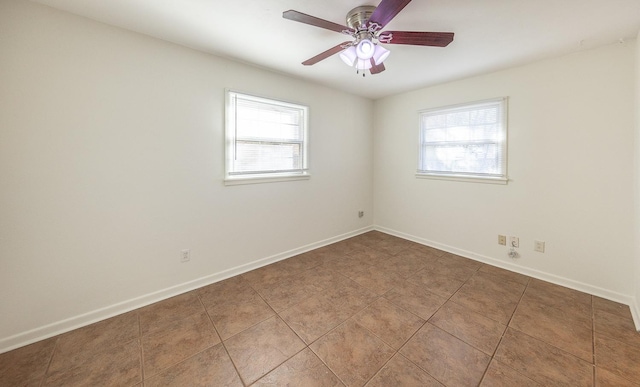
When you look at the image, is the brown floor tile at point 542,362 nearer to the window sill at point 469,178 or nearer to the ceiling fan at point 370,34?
the window sill at point 469,178

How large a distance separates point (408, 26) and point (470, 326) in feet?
7.96

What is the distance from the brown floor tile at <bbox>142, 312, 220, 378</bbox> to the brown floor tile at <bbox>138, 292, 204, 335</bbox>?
0.08 meters

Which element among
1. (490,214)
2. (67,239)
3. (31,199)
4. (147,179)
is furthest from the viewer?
(490,214)

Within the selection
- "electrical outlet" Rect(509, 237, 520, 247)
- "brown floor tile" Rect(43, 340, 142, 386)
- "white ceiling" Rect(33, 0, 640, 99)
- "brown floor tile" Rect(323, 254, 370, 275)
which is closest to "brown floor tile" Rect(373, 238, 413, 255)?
"brown floor tile" Rect(323, 254, 370, 275)

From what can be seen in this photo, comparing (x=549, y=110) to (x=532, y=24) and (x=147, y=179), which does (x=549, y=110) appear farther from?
(x=147, y=179)

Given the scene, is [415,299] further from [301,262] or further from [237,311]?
[237,311]

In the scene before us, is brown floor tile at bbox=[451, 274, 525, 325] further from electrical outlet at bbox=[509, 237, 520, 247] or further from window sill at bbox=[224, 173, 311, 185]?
window sill at bbox=[224, 173, 311, 185]

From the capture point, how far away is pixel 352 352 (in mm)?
1572

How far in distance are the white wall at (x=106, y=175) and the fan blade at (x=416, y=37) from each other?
63.0 inches

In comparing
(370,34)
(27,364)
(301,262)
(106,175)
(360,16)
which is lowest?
(27,364)

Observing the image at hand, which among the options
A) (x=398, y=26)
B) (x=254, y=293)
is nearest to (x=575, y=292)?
(x=398, y=26)

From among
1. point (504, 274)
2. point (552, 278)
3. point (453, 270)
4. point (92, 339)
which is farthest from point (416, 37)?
point (92, 339)

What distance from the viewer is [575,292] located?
229 cm

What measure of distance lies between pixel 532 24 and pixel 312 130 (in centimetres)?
233
